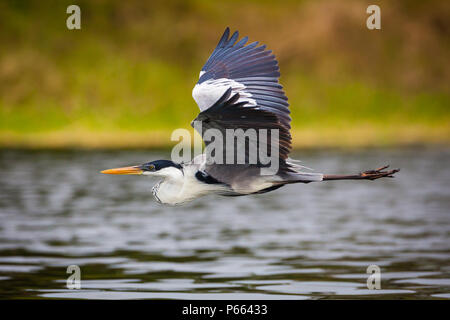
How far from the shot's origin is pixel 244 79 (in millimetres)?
11195

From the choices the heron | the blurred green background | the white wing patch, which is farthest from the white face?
the blurred green background

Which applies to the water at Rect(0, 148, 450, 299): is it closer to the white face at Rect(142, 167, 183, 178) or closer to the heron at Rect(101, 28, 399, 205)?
the heron at Rect(101, 28, 399, 205)

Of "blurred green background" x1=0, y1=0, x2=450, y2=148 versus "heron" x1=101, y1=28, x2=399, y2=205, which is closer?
"heron" x1=101, y1=28, x2=399, y2=205

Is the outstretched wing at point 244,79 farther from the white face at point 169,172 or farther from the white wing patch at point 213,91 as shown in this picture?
the white face at point 169,172

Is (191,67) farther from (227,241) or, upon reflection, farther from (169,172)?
(169,172)

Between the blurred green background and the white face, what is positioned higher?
the blurred green background

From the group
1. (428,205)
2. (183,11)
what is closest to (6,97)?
(183,11)

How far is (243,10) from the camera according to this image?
112 m

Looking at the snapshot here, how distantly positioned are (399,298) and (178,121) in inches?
2977

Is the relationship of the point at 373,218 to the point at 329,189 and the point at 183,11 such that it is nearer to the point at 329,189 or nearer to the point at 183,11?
the point at 329,189

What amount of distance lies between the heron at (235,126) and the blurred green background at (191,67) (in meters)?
62.0

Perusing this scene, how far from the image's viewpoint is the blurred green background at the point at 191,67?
8662 cm

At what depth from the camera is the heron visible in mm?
9281

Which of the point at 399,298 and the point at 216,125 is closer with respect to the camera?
the point at 216,125
